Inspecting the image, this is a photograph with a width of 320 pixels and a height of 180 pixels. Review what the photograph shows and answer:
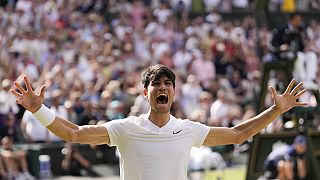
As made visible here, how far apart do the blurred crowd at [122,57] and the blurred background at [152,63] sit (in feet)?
0.09

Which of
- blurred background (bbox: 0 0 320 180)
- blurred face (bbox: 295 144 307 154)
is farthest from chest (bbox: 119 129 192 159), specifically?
blurred face (bbox: 295 144 307 154)

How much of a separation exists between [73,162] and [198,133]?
33.9ft

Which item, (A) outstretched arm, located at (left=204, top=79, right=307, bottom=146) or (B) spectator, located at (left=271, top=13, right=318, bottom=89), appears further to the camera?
(B) spectator, located at (left=271, top=13, right=318, bottom=89)

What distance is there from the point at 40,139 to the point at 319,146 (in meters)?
5.37

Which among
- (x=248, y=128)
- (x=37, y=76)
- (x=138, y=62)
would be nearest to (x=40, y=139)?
(x=37, y=76)

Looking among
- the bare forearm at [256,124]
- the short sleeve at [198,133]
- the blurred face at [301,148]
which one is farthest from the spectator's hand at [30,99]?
the blurred face at [301,148]

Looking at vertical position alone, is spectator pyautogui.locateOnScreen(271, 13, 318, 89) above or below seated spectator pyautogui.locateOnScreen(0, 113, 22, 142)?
above

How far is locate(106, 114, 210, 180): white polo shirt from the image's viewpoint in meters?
4.96

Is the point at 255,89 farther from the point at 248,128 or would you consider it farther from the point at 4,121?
the point at 248,128

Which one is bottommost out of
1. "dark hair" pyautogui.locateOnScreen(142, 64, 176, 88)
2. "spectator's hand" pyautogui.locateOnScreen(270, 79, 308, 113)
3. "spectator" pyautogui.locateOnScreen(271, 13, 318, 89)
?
"spectator's hand" pyautogui.locateOnScreen(270, 79, 308, 113)

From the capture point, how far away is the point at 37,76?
54.7 feet

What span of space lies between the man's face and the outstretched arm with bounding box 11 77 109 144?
36cm

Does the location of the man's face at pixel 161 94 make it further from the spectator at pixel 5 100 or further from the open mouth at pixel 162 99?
the spectator at pixel 5 100

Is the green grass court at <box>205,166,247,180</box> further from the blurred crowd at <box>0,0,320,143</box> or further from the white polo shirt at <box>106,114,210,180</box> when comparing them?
the white polo shirt at <box>106,114,210,180</box>
